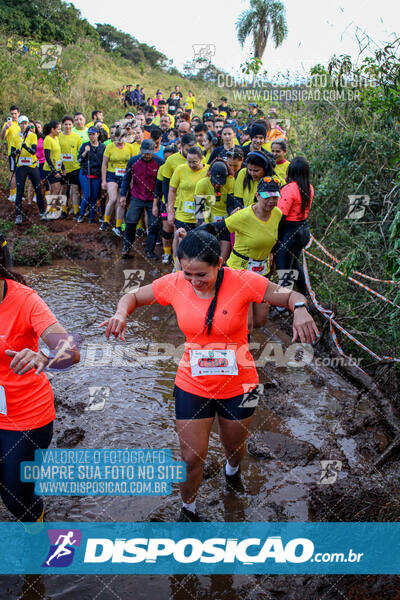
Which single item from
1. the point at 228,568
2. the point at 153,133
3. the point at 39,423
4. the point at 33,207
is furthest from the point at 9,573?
the point at 33,207

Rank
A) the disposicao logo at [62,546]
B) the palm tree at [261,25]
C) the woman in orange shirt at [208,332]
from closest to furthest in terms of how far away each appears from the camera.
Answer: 1. the woman in orange shirt at [208,332]
2. the disposicao logo at [62,546]
3. the palm tree at [261,25]

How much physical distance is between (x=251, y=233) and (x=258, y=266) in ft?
1.33

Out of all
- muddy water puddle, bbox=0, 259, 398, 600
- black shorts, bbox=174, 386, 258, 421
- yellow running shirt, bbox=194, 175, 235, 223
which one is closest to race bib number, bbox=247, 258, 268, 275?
muddy water puddle, bbox=0, 259, 398, 600

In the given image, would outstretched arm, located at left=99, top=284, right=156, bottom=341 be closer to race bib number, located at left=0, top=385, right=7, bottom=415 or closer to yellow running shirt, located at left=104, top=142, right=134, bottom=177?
race bib number, located at left=0, top=385, right=7, bottom=415

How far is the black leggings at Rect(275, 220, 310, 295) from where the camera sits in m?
6.14

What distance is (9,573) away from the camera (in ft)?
10.0

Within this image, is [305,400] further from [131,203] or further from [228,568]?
[131,203]

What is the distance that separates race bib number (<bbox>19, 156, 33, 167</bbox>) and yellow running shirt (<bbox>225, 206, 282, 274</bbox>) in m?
6.81

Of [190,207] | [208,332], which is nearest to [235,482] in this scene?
[208,332]

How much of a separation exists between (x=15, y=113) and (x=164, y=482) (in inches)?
394

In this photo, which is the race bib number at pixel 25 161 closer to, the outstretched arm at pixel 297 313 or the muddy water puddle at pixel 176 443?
the muddy water puddle at pixel 176 443

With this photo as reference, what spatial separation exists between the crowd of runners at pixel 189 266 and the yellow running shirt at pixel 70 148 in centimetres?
2

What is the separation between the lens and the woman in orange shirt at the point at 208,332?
3004mm

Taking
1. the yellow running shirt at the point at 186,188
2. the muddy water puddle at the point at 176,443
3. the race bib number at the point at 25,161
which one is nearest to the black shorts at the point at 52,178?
the race bib number at the point at 25,161
